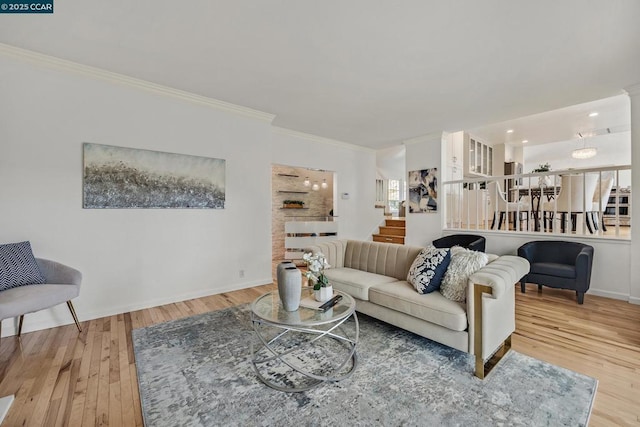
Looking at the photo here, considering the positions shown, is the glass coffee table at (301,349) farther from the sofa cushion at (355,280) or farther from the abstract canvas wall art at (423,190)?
the abstract canvas wall art at (423,190)

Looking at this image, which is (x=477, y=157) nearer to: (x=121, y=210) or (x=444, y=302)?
(x=444, y=302)

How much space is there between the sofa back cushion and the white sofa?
0.01 meters

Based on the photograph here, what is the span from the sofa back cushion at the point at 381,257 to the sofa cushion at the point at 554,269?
195 centimetres

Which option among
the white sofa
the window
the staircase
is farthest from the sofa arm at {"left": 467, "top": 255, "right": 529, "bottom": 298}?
the window

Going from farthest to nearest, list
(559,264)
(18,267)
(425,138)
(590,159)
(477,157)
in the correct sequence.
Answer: (590,159) < (477,157) < (425,138) < (559,264) < (18,267)

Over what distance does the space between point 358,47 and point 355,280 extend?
7.59ft

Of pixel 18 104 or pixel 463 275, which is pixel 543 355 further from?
Result: pixel 18 104

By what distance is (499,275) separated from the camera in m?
2.05

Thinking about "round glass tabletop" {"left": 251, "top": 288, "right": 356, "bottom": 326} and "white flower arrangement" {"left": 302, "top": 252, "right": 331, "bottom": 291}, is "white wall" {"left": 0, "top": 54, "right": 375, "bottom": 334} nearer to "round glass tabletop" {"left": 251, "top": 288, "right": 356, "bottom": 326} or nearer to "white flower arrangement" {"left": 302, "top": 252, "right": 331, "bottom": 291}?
"round glass tabletop" {"left": 251, "top": 288, "right": 356, "bottom": 326}

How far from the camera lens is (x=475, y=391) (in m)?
1.84

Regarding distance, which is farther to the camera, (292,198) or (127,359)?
(292,198)

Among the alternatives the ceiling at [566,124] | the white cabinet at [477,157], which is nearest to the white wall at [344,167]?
the white cabinet at [477,157]

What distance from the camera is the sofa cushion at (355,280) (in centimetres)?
282

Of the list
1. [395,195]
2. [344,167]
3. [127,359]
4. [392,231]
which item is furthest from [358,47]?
[395,195]
